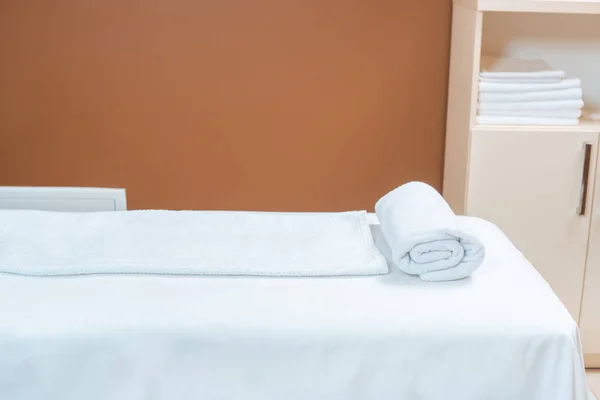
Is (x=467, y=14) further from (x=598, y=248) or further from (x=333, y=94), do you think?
(x=598, y=248)

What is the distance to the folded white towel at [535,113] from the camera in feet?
9.09

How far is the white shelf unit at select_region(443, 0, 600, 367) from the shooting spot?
272 centimetres

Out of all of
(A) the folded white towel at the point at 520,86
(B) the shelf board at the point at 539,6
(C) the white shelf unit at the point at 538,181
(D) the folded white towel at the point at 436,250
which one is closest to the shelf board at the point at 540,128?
(C) the white shelf unit at the point at 538,181

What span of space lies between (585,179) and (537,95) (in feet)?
1.05

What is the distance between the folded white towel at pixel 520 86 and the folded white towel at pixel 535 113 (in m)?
0.07

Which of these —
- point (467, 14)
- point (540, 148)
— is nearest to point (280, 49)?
point (467, 14)

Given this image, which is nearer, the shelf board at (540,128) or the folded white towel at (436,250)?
the folded white towel at (436,250)

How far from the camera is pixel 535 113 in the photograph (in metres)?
2.78

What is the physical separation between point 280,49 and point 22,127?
1028 millimetres

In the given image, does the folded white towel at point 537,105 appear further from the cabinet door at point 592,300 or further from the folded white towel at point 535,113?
the cabinet door at point 592,300

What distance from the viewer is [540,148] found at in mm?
2744

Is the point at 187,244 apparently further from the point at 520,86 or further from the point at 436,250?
the point at 520,86

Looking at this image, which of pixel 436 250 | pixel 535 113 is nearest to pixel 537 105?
pixel 535 113

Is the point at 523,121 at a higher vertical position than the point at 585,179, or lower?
higher
